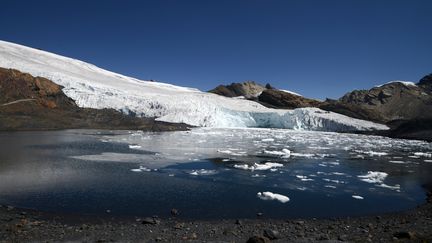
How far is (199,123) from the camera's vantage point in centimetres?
4025

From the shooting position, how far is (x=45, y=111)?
32.7m

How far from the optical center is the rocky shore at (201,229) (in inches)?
226

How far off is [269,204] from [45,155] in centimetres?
1129

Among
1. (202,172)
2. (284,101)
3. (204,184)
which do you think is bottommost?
(204,184)

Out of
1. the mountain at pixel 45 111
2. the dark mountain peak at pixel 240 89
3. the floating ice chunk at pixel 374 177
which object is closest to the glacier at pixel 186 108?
the mountain at pixel 45 111

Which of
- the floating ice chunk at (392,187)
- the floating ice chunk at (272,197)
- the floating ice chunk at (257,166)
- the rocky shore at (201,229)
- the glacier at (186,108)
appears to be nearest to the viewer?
the rocky shore at (201,229)

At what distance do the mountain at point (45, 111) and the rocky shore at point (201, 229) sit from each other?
25.5m

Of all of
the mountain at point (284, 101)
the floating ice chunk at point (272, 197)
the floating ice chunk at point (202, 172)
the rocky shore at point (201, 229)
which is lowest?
the rocky shore at point (201, 229)

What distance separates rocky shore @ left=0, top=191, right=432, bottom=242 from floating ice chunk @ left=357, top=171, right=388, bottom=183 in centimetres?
437

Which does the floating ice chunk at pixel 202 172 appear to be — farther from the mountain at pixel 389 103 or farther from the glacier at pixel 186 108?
the mountain at pixel 389 103

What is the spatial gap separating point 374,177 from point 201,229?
8562mm

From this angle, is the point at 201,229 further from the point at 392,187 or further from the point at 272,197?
the point at 392,187

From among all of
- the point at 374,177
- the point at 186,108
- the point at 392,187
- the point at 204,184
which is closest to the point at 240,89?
the point at 186,108

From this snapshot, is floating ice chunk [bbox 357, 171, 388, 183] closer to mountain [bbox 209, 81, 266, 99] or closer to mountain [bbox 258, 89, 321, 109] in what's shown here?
mountain [bbox 258, 89, 321, 109]
